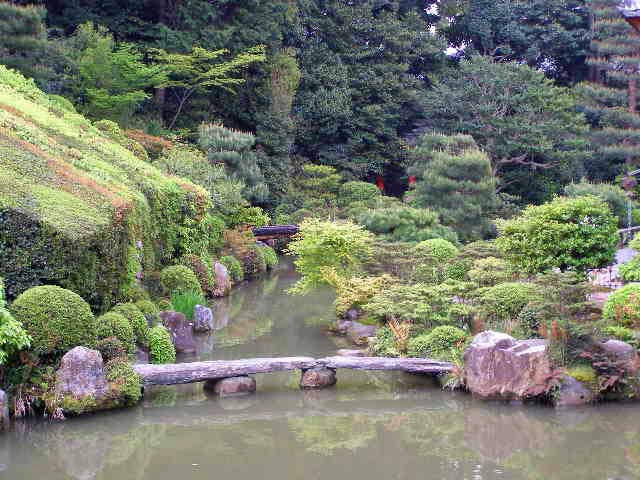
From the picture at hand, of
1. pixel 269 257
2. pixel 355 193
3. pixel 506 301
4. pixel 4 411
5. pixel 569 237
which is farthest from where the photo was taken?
pixel 355 193

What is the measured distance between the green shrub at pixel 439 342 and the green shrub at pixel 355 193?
18.7 m

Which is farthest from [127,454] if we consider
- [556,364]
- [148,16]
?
[148,16]

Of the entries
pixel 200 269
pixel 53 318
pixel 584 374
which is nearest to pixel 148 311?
pixel 53 318

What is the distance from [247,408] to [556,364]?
4.49m

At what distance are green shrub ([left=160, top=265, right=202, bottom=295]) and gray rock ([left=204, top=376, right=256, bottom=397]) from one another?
5.25 meters

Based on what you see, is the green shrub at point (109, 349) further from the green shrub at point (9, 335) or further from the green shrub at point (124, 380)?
the green shrub at point (9, 335)

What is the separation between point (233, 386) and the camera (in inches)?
474

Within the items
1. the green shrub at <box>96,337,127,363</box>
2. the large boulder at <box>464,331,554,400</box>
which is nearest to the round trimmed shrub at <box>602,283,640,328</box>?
the large boulder at <box>464,331,554,400</box>

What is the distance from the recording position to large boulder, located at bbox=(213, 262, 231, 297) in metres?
20.7

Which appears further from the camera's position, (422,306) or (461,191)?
(461,191)

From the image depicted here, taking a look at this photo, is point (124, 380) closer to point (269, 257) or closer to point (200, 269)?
point (200, 269)

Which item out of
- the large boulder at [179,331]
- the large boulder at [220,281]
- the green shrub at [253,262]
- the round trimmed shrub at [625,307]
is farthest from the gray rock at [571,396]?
the green shrub at [253,262]

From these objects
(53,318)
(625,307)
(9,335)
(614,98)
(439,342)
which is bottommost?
(439,342)

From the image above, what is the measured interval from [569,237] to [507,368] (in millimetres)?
A: 4300
